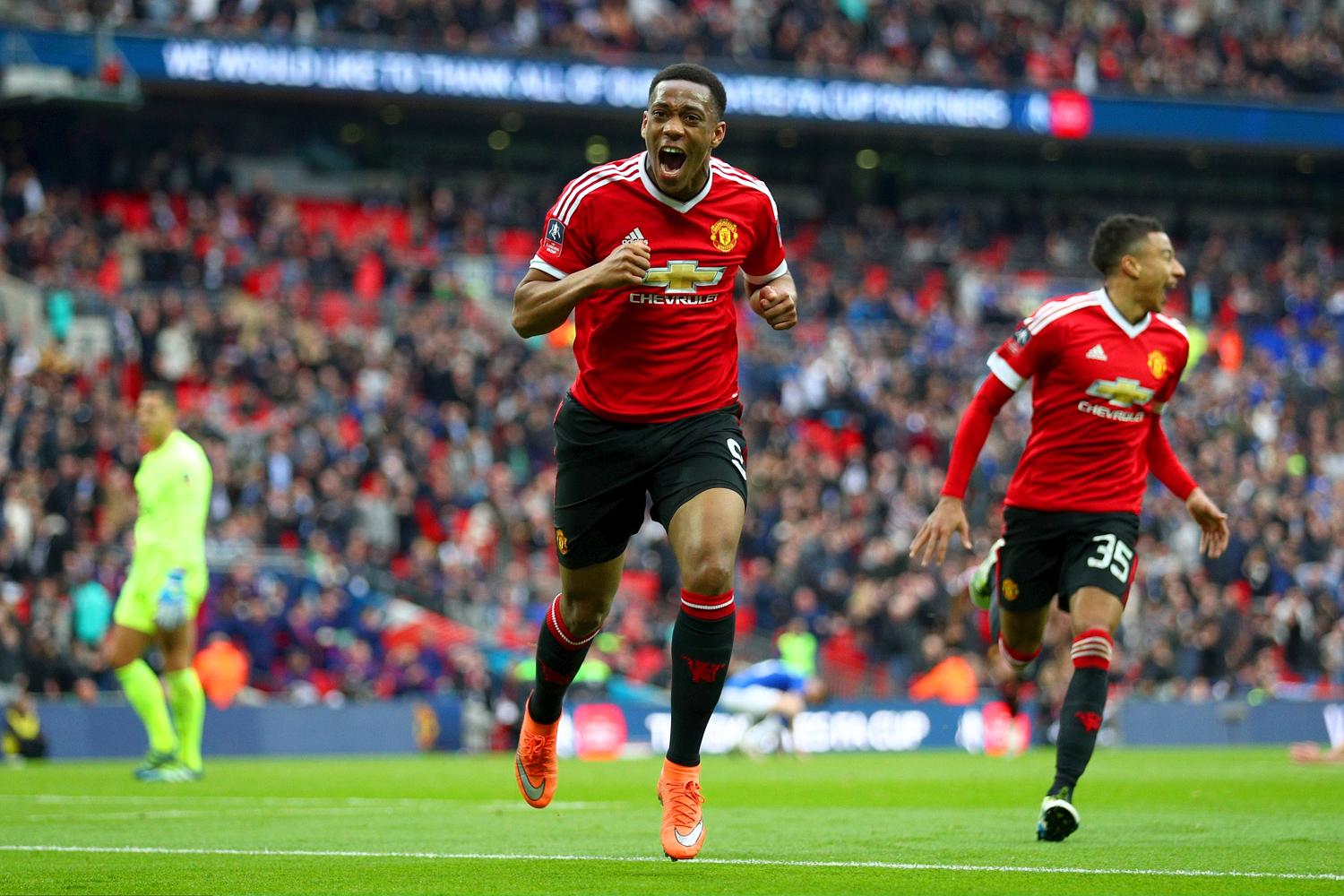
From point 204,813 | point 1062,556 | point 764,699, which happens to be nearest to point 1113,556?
point 1062,556

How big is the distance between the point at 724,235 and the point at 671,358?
51cm

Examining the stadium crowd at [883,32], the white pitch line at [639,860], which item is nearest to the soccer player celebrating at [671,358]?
the white pitch line at [639,860]

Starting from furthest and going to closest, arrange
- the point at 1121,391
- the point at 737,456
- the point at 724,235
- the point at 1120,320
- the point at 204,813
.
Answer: the point at 204,813
the point at 1120,320
the point at 1121,391
the point at 724,235
the point at 737,456

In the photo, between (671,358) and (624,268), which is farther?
(671,358)

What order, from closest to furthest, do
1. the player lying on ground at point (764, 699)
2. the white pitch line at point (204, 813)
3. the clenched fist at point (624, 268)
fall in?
the clenched fist at point (624, 268) → the white pitch line at point (204, 813) → the player lying on ground at point (764, 699)

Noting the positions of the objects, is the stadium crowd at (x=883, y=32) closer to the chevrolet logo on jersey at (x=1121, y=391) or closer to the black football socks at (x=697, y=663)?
the chevrolet logo on jersey at (x=1121, y=391)

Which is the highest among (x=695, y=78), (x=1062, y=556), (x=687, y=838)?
(x=695, y=78)

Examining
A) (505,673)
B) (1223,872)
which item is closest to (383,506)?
(505,673)

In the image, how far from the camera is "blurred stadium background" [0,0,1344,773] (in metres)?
23.2

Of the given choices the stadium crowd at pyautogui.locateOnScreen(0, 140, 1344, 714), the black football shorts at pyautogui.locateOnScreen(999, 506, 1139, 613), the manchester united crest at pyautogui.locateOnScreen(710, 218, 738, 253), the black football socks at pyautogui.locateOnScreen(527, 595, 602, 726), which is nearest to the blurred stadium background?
the stadium crowd at pyautogui.locateOnScreen(0, 140, 1344, 714)

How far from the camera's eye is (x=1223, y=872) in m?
6.40

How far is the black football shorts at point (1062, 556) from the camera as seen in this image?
888 cm

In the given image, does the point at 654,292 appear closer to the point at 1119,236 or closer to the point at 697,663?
the point at 697,663

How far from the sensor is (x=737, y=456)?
7184 mm
